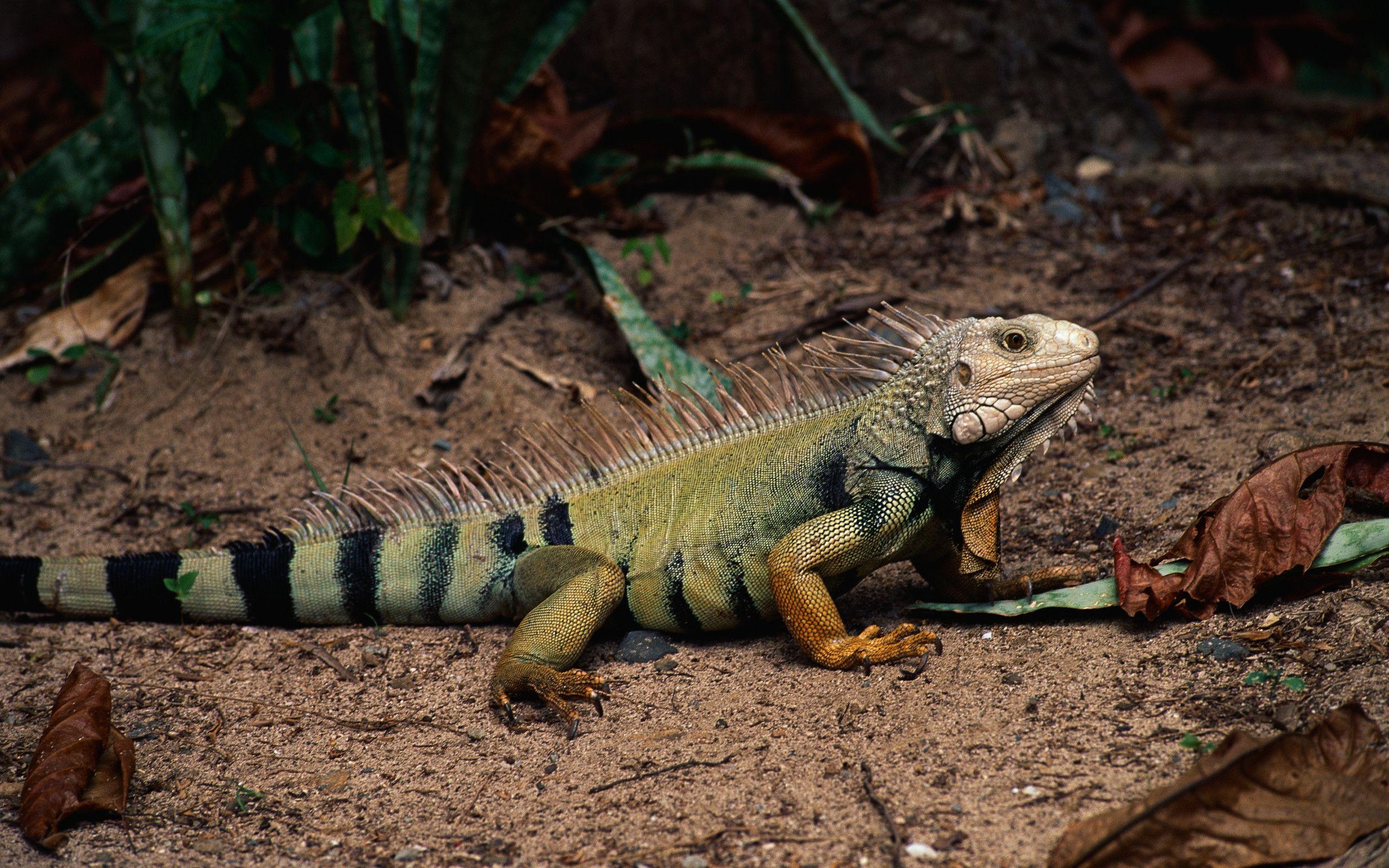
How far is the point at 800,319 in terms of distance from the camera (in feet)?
17.3

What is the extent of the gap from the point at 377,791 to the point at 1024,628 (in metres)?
2.00

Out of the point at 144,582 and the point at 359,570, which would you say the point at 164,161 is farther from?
the point at 359,570

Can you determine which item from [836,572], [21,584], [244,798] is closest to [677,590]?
[836,572]

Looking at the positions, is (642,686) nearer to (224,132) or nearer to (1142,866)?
(1142,866)

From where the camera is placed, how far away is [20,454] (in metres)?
4.91

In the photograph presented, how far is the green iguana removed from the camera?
3205mm

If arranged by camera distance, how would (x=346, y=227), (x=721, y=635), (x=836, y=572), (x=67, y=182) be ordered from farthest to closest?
(x=67, y=182) < (x=346, y=227) < (x=721, y=635) < (x=836, y=572)

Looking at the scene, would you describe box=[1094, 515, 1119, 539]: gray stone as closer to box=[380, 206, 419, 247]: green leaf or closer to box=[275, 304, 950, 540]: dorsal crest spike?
box=[275, 304, 950, 540]: dorsal crest spike

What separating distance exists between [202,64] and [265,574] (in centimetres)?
186

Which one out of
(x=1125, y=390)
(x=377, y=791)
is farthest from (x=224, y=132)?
(x=1125, y=390)

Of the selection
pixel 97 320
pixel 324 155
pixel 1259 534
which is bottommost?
pixel 1259 534

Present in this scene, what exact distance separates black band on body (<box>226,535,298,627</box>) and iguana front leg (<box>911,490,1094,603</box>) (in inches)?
88.3

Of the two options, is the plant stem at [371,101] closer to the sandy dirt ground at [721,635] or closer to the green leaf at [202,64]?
the sandy dirt ground at [721,635]

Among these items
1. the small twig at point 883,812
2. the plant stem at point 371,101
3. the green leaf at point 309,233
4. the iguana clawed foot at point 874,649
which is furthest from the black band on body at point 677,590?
the green leaf at point 309,233
